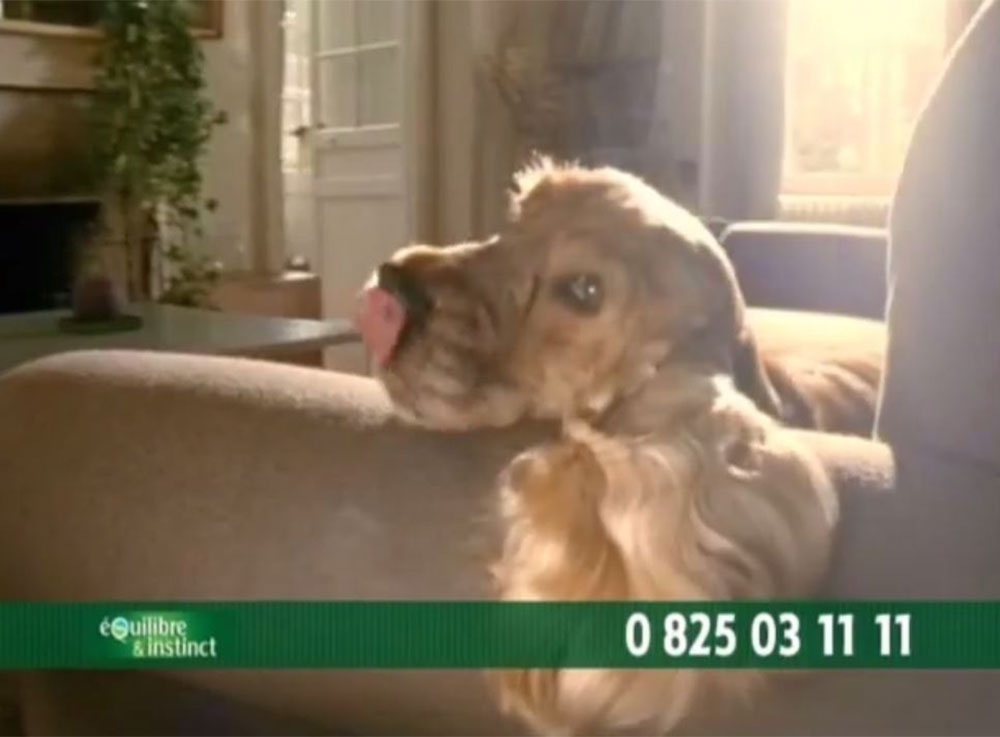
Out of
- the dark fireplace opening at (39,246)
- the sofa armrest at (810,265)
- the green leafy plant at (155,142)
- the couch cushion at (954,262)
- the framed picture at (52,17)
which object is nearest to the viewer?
the couch cushion at (954,262)

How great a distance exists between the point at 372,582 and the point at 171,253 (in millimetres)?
695

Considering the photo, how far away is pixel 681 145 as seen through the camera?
Answer: 2.93 feet

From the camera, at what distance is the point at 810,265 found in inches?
35.5

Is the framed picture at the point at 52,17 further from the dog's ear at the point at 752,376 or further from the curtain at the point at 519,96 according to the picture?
the dog's ear at the point at 752,376

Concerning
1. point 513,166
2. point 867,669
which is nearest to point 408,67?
point 513,166

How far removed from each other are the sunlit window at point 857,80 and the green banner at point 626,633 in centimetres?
30

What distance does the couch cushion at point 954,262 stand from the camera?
475 mm

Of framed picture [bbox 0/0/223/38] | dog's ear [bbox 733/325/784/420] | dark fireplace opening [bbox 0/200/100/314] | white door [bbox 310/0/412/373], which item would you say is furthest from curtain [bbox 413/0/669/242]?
framed picture [bbox 0/0/223/38]

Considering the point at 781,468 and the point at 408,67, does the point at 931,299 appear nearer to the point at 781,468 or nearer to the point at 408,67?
the point at 781,468

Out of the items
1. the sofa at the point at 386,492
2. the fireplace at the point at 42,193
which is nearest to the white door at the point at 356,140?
the sofa at the point at 386,492

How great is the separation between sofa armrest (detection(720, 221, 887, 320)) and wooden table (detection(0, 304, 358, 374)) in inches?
7.7

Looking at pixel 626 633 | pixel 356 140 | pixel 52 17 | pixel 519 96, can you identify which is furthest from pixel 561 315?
pixel 52 17

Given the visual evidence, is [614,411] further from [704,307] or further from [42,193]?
[42,193]

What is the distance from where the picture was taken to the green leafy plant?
41.4 inches
